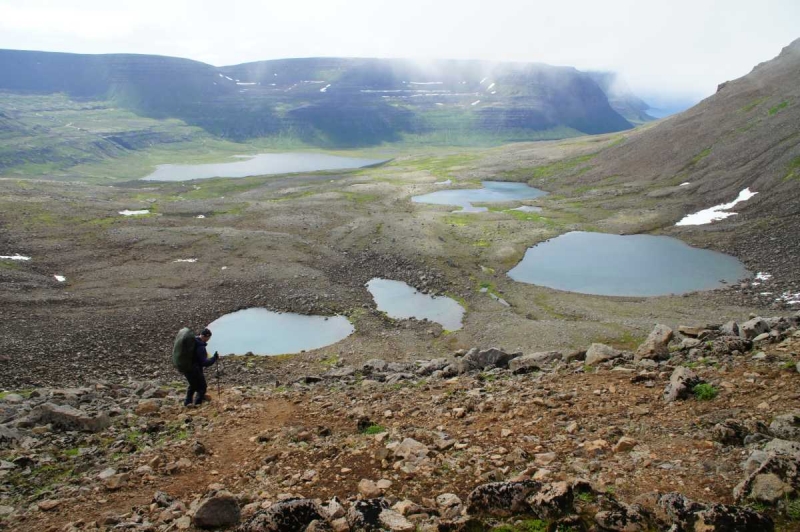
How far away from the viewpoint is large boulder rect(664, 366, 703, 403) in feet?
45.6

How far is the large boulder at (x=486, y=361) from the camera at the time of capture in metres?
23.2

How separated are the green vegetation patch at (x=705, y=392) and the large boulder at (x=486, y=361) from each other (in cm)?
994

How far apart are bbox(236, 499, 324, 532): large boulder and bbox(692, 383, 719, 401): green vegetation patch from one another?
10.8 metres

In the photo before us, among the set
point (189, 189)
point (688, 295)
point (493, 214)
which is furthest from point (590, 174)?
point (189, 189)

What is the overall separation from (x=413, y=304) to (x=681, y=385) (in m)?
38.4

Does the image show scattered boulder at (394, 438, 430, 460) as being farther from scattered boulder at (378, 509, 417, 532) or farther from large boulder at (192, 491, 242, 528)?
large boulder at (192, 491, 242, 528)

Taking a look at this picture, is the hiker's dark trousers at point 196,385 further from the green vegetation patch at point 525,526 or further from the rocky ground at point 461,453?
the green vegetation patch at point 525,526

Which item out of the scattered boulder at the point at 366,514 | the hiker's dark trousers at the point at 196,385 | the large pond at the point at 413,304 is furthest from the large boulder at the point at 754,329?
the large pond at the point at 413,304

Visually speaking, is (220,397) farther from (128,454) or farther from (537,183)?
(537,183)

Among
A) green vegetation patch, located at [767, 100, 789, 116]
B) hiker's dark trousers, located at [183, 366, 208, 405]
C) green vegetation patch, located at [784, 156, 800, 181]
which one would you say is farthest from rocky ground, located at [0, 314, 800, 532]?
green vegetation patch, located at [767, 100, 789, 116]

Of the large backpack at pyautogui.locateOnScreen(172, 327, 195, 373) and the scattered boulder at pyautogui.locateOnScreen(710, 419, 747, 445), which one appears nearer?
the scattered boulder at pyautogui.locateOnScreen(710, 419, 747, 445)

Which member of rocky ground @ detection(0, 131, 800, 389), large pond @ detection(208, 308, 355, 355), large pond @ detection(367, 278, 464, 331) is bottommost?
large pond @ detection(208, 308, 355, 355)

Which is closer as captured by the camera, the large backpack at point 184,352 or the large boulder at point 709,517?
the large boulder at point 709,517

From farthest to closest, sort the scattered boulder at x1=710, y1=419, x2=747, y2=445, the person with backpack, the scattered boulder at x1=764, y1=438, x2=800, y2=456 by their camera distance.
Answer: the person with backpack
the scattered boulder at x1=710, y1=419, x2=747, y2=445
the scattered boulder at x1=764, y1=438, x2=800, y2=456
